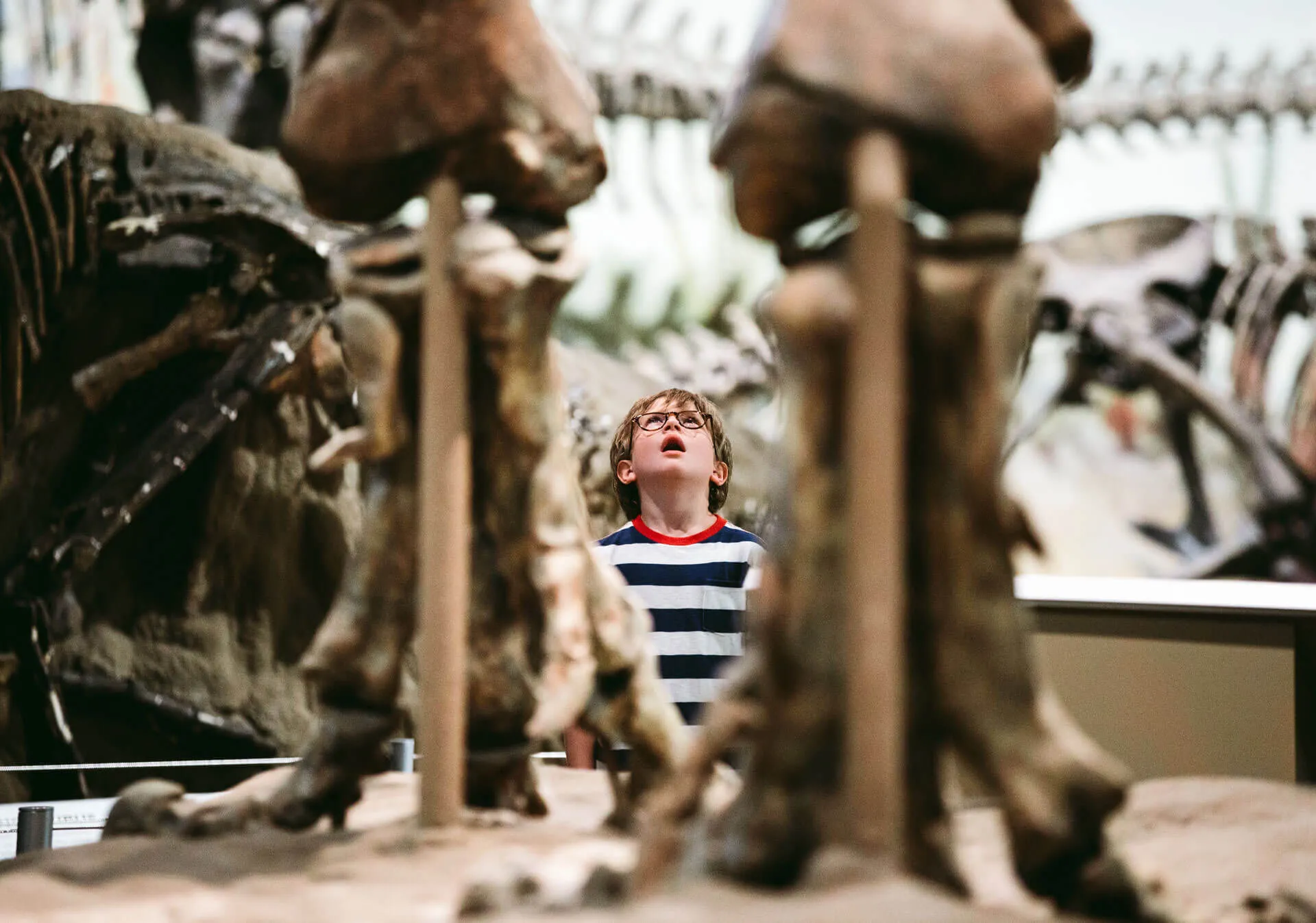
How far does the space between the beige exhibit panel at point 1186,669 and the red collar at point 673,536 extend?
0.78 meters

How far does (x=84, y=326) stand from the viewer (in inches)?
171

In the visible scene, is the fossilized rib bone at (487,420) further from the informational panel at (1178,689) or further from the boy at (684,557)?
the informational panel at (1178,689)

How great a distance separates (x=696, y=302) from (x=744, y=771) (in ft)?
19.5

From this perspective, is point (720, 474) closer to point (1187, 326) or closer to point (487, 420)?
point (487, 420)

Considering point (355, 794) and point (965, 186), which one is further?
point (355, 794)

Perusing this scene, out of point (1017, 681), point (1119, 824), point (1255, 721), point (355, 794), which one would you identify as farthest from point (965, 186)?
point (1255, 721)

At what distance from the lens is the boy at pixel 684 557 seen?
2350mm

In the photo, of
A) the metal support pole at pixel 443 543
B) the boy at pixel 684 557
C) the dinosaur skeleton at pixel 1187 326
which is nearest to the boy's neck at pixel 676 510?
the boy at pixel 684 557

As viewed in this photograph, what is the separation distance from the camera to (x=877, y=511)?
1.19 meters

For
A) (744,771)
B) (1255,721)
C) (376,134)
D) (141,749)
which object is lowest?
(141,749)

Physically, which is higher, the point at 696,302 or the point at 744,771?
the point at 696,302

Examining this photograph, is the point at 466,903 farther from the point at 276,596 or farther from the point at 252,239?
the point at 276,596

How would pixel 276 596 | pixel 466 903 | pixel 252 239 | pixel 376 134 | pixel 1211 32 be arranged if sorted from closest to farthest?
pixel 466 903, pixel 376 134, pixel 252 239, pixel 276 596, pixel 1211 32

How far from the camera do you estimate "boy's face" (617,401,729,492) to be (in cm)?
237
